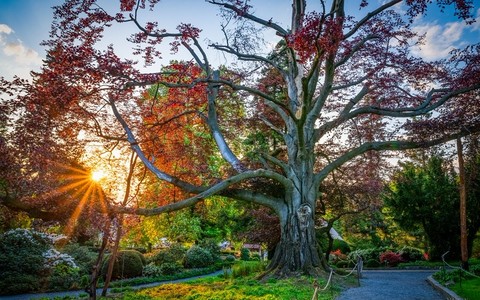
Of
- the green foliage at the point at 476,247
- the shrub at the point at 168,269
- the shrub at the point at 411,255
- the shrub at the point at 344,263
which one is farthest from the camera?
the shrub at the point at 344,263

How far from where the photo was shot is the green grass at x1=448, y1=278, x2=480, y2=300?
24.3 feet

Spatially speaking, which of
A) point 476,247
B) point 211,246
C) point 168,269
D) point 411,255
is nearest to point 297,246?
point 168,269

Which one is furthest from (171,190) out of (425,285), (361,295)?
(425,285)

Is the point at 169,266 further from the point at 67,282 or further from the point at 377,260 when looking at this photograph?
the point at 377,260

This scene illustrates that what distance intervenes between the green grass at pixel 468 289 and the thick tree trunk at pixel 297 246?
380 centimetres

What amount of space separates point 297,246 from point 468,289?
15.6ft

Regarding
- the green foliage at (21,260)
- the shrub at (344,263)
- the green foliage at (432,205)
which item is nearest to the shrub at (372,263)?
the shrub at (344,263)

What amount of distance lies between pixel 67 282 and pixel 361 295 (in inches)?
466

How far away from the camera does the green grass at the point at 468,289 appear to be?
741 cm

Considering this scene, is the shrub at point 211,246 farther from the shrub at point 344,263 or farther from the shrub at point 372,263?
the shrub at point 372,263

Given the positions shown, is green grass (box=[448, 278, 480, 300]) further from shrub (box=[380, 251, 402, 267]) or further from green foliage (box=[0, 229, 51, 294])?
green foliage (box=[0, 229, 51, 294])

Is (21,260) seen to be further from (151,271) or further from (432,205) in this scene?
(432,205)

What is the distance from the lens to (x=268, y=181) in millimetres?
14031

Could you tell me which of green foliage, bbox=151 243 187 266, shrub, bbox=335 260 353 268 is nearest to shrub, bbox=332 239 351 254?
shrub, bbox=335 260 353 268
